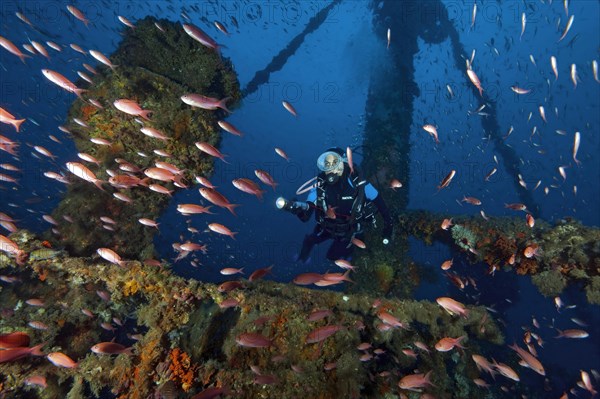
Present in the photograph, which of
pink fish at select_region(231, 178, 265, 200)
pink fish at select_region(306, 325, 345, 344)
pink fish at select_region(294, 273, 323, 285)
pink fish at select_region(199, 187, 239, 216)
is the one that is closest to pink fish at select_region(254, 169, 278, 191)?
pink fish at select_region(231, 178, 265, 200)

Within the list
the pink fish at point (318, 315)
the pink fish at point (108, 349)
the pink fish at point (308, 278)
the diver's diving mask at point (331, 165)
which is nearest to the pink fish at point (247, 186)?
the pink fish at point (308, 278)

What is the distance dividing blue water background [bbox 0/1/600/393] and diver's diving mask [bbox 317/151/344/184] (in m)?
2.14

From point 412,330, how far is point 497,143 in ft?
52.8

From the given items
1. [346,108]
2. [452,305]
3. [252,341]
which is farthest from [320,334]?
[346,108]

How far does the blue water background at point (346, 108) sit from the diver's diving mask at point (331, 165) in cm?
214

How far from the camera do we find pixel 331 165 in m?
6.71

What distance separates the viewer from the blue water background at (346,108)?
46.7 feet

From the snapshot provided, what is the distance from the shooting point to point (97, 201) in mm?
6516

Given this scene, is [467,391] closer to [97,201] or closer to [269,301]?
[269,301]

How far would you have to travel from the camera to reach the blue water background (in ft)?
46.7

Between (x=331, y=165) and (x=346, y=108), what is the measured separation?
8564 cm

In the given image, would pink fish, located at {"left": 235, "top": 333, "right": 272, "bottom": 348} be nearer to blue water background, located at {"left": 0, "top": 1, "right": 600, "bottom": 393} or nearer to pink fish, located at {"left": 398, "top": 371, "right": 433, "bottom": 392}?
pink fish, located at {"left": 398, "top": 371, "right": 433, "bottom": 392}

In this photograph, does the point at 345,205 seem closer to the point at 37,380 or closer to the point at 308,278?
the point at 308,278

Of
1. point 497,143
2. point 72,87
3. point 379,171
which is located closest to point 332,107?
point 497,143
